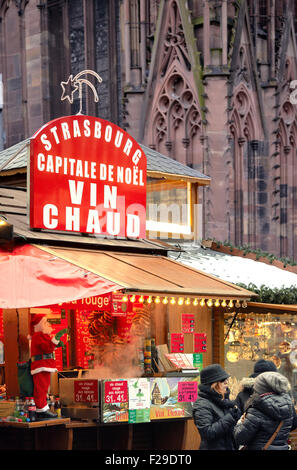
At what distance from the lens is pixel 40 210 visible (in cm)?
1384

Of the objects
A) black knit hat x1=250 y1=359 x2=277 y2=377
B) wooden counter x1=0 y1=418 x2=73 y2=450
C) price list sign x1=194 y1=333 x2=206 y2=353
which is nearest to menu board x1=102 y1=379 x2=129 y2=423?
wooden counter x1=0 y1=418 x2=73 y2=450

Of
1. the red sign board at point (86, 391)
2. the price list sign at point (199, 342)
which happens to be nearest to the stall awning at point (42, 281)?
the red sign board at point (86, 391)

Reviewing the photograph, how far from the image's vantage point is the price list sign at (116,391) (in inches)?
523

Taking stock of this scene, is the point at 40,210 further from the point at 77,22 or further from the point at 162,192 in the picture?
the point at 77,22

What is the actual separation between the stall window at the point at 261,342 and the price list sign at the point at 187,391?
2.47 m

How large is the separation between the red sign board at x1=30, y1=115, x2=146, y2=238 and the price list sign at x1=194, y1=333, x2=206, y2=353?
2067mm

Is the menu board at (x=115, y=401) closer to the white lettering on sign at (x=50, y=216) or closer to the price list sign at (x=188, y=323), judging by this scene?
the white lettering on sign at (x=50, y=216)

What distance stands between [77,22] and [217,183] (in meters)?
8.39

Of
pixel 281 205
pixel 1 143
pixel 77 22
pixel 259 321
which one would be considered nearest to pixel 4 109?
pixel 1 143

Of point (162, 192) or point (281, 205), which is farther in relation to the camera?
point (281, 205)

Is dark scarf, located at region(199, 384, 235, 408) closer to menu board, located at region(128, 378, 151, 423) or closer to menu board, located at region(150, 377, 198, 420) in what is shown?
menu board, located at region(128, 378, 151, 423)

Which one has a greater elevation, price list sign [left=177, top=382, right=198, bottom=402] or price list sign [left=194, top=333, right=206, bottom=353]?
price list sign [left=194, top=333, right=206, bottom=353]

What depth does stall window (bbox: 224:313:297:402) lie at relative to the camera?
55.6 ft

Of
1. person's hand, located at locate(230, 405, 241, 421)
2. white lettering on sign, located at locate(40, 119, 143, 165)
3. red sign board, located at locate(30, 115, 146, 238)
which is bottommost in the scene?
person's hand, located at locate(230, 405, 241, 421)
